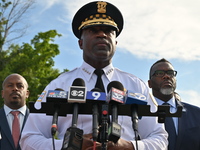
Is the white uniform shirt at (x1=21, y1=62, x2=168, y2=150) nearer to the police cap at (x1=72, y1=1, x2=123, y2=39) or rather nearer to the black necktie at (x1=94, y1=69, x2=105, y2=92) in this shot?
the black necktie at (x1=94, y1=69, x2=105, y2=92)

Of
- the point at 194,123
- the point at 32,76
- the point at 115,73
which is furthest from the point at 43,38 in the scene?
the point at 115,73

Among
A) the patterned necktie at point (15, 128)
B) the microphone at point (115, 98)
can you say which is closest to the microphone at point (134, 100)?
the microphone at point (115, 98)

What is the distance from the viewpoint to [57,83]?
3846 millimetres

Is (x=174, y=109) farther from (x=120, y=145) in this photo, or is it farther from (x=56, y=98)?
(x=56, y=98)

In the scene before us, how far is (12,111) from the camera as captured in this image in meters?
7.51

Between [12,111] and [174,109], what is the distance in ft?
10.1

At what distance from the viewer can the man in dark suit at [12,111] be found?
691 centimetres

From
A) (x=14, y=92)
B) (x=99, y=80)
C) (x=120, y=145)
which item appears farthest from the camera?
(x=14, y=92)

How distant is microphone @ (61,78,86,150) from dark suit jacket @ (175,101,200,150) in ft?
9.74

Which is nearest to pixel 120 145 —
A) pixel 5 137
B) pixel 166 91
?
pixel 166 91

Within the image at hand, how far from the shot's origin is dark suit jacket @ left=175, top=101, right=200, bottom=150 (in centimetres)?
559

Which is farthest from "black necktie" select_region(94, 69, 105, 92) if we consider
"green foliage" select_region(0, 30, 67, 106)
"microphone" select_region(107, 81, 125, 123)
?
"green foliage" select_region(0, 30, 67, 106)

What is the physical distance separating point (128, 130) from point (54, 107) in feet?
2.88

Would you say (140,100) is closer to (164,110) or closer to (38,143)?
(164,110)
